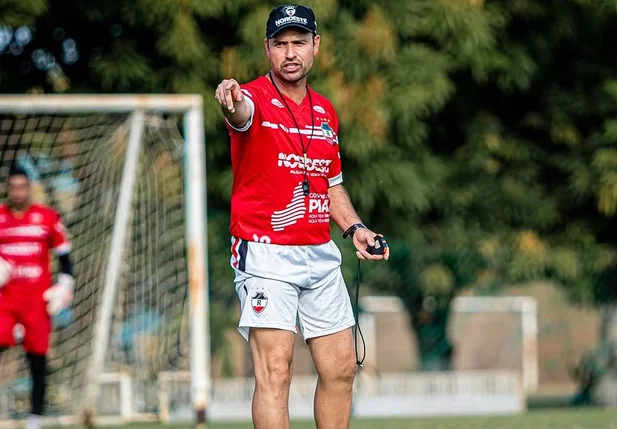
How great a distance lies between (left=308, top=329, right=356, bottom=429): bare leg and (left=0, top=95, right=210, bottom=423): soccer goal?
6.55m

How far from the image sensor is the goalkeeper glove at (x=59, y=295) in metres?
11.8

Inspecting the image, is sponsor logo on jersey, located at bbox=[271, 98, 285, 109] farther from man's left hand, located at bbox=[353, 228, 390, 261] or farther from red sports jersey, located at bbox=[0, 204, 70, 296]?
red sports jersey, located at bbox=[0, 204, 70, 296]

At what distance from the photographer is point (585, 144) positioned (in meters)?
19.4

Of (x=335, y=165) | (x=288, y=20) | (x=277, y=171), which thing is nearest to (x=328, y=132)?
(x=335, y=165)

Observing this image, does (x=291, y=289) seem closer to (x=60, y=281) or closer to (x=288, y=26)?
(x=288, y=26)

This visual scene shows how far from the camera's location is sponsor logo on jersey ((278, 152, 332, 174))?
21.6 ft

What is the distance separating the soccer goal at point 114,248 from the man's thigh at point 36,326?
1142mm

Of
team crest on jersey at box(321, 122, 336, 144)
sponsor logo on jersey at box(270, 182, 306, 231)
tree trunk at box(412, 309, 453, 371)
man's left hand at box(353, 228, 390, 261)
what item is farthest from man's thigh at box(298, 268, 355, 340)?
tree trunk at box(412, 309, 453, 371)

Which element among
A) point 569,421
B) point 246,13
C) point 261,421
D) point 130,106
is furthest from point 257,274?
point 246,13

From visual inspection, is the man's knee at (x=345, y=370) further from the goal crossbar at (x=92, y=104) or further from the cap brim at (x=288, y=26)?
the goal crossbar at (x=92, y=104)

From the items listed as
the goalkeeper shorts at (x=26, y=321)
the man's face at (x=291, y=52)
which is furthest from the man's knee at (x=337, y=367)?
the goalkeeper shorts at (x=26, y=321)

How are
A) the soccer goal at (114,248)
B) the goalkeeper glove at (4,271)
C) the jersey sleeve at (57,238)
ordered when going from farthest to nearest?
the soccer goal at (114,248)
the jersey sleeve at (57,238)
the goalkeeper glove at (4,271)

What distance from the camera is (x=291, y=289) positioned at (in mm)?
6637

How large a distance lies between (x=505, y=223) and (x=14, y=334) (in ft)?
31.0
